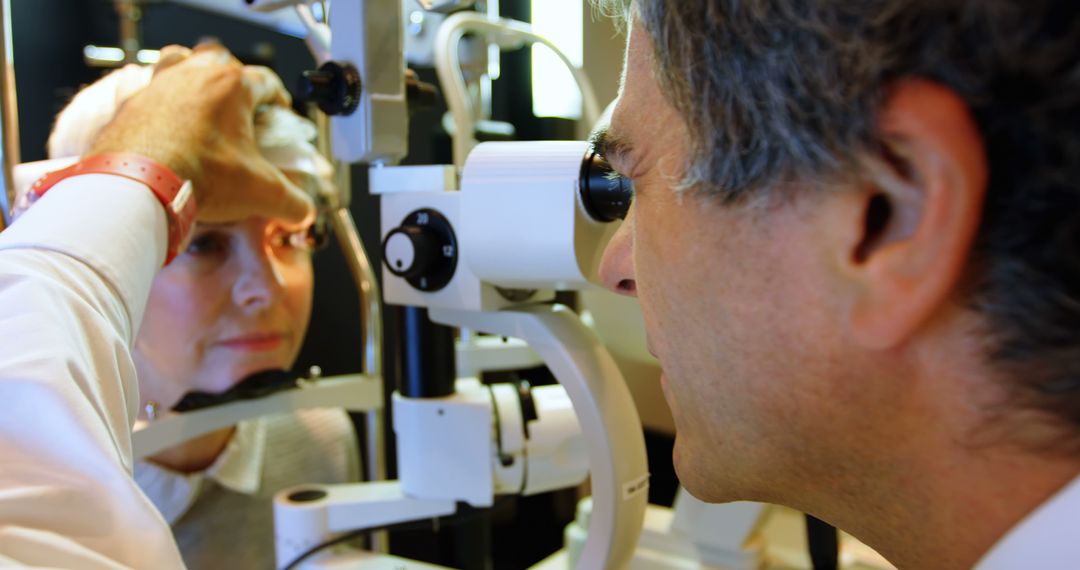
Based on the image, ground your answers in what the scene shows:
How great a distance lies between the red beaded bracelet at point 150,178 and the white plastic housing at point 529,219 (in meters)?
0.28

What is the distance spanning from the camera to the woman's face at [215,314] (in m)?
1.03

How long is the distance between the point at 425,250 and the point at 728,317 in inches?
13.6

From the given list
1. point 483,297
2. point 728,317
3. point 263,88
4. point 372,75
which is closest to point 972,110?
point 728,317

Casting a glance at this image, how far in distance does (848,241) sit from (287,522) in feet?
2.32

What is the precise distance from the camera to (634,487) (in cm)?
73

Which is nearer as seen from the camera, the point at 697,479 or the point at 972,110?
the point at 972,110

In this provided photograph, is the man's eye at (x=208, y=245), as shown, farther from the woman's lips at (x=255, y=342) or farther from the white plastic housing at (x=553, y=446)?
the white plastic housing at (x=553, y=446)

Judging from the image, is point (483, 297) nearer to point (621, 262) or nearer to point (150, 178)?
point (621, 262)

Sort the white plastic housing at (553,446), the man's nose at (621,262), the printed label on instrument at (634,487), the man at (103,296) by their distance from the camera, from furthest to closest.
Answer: the white plastic housing at (553,446), the printed label on instrument at (634,487), the man's nose at (621,262), the man at (103,296)

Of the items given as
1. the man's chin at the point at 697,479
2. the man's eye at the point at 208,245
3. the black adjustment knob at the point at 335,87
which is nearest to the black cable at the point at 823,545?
the man's chin at the point at 697,479

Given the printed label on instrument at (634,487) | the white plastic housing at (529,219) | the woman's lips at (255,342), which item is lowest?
the printed label on instrument at (634,487)

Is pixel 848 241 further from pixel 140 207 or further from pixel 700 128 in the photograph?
pixel 140 207

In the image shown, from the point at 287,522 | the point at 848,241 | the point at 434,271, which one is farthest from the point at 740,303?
the point at 287,522

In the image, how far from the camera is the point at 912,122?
0.35 m
